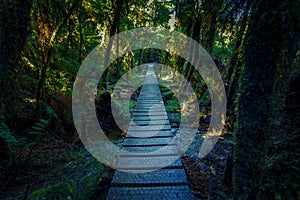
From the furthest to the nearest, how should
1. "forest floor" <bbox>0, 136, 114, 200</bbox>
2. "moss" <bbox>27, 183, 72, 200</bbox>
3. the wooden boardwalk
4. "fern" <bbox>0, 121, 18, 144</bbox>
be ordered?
the wooden boardwalk < "fern" <bbox>0, 121, 18, 144</bbox> < "forest floor" <bbox>0, 136, 114, 200</bbox> < "moss" <bbox>27, 183, 72, 200</bbox>

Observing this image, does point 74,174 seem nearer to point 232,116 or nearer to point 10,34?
point 10,34

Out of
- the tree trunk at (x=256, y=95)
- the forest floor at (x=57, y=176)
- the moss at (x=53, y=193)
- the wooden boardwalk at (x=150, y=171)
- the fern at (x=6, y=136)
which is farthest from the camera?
the wooden boardwalk at (x=150, y=171)

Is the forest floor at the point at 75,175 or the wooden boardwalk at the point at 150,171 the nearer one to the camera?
the forest floor at the point at 75,175

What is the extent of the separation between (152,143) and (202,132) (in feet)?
5.29

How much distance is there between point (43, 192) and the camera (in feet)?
6.40

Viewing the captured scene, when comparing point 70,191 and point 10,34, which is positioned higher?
point 10,34

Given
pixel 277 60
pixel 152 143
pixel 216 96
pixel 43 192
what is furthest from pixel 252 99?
pixel 216 96

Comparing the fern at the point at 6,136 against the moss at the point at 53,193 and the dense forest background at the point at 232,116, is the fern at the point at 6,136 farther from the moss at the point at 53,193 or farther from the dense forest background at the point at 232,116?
the moss at the point at 53,193

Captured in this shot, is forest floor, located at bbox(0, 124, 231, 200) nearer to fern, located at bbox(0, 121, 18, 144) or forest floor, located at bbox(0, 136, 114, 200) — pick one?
forest floor, located at bbox(0, 136, 114, 200)

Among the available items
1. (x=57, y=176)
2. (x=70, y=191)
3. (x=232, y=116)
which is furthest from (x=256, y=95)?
(x=232, y=116)

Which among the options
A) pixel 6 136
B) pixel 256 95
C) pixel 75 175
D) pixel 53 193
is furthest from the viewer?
pixel 75 175

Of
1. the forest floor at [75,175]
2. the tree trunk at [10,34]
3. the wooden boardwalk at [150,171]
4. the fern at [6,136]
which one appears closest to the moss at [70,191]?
the forest floor at [75,175]

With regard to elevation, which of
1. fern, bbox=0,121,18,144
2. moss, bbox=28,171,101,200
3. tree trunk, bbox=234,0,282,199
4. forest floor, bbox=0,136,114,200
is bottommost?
forest floor, bbox=0,136,114,200

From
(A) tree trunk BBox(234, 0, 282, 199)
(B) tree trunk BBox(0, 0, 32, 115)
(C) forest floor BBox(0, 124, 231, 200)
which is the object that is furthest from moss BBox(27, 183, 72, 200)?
(A) tree trunk BBox(234, 0, 282, 199)
